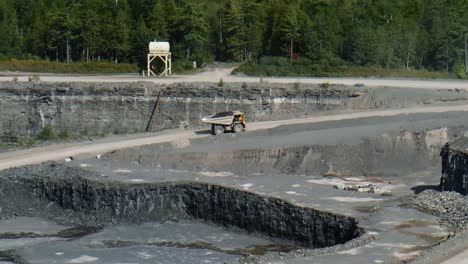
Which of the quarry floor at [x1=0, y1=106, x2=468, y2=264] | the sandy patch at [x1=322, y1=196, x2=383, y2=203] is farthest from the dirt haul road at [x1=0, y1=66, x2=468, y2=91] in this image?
the sandy patch at [x1=322, y1=196, x2=383, y2=203]

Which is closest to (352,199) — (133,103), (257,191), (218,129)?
(257,191)

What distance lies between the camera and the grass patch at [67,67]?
62.4 metres

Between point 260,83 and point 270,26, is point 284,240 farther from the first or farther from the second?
point 270,26

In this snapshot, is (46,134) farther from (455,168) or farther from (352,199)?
(455,168)

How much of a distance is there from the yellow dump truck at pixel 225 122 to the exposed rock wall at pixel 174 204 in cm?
806

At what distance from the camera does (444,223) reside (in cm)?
2592

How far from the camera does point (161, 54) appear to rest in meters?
59.2

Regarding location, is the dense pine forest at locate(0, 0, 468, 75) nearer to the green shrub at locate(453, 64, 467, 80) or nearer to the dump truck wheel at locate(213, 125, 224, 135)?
the green shrub at locate(453, 64, 467, 80)

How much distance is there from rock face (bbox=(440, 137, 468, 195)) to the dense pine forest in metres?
29.8

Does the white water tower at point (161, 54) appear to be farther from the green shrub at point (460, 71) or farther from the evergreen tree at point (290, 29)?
the green shrub at point (460, 71)

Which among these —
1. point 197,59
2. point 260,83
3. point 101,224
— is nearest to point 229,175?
point 101,224

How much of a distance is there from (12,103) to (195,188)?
886 inches

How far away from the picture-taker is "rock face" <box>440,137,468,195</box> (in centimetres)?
3053

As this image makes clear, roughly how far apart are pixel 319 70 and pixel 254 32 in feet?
23.0
